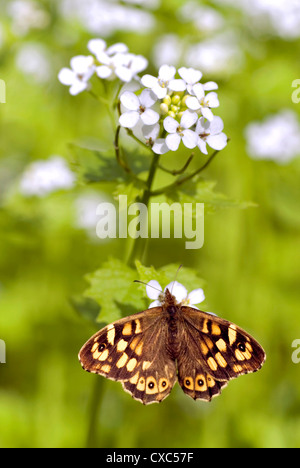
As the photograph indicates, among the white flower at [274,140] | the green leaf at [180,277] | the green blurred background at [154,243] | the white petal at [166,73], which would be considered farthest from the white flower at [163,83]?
the white flower at [274,140]

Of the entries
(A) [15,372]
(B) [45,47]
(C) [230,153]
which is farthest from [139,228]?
(B) [45,47]

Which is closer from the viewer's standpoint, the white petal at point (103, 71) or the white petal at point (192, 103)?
the white petal at point (192, 103)

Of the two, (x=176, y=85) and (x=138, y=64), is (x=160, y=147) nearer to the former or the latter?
(x=176, y=85)

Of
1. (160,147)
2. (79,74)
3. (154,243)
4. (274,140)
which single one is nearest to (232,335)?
(160,147)

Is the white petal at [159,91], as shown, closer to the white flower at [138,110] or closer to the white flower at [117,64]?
the white flower at [138,110]

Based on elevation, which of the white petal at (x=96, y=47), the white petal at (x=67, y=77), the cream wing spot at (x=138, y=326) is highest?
the white petal at (x=96, y=47)

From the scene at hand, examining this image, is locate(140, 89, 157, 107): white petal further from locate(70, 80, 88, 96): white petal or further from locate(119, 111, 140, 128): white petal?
locate(70, 80, 88, 96): white petal

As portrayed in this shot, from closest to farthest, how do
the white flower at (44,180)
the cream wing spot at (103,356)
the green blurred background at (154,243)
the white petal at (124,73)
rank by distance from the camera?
the cream wing spot at (103,356) < the white petal at (124,73) < the green blurred background at (154,243) < the white flower at (44,180)

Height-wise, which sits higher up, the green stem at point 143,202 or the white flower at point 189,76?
the white flower at point 189,76

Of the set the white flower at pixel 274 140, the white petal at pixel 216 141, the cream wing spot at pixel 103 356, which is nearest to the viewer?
the cream wing spot at pixel 103 356
